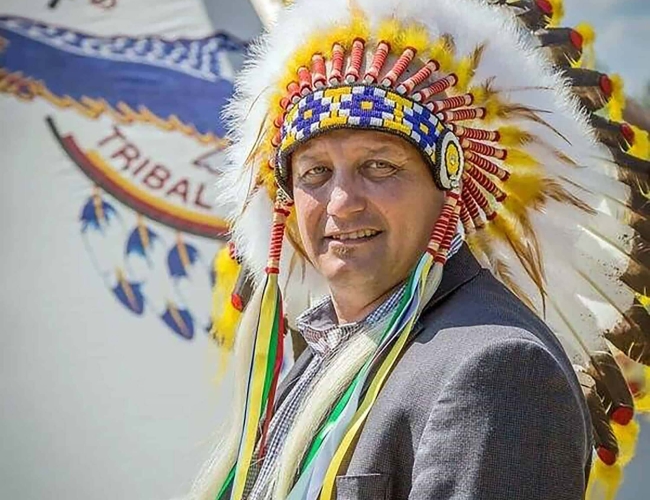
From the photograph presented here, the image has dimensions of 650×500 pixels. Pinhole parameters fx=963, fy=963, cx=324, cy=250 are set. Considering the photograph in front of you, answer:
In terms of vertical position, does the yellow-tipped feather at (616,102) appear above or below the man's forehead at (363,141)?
above

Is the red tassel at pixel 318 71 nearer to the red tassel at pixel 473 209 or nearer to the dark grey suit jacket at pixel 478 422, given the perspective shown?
the red tassel at pixel 473 209

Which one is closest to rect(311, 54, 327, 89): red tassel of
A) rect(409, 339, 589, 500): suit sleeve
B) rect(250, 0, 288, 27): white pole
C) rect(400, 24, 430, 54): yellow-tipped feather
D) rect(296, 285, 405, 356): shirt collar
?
rect(400, 24, 430, 54): yellow-tipped feather

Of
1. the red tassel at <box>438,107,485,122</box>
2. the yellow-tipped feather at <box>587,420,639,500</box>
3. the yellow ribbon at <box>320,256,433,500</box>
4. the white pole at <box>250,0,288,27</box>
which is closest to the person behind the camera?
the yellow ribbon at <box>320,256,433,500</box>

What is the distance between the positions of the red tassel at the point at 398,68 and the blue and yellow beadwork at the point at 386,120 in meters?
0.02

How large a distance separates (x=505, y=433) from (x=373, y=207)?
0.40 metres

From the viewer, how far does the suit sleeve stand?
1035 mm

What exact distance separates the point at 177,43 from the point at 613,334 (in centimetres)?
187

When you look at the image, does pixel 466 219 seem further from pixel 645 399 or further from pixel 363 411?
pixel 645 399

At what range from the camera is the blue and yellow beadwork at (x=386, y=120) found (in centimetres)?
133

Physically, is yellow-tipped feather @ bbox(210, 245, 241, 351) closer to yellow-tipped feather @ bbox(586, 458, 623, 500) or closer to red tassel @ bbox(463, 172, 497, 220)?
red tassel @ bbox(463, 172, 497, 220)

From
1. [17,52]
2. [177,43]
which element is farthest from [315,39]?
[17,52]

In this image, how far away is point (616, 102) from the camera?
73.3 inches

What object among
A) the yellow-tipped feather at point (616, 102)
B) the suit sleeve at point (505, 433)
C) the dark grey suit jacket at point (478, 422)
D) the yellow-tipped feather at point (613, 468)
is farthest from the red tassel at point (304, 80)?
the yellow-tipped feather at point (613, 468)


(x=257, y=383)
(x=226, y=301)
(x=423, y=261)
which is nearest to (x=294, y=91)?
(x=423, y=261)
